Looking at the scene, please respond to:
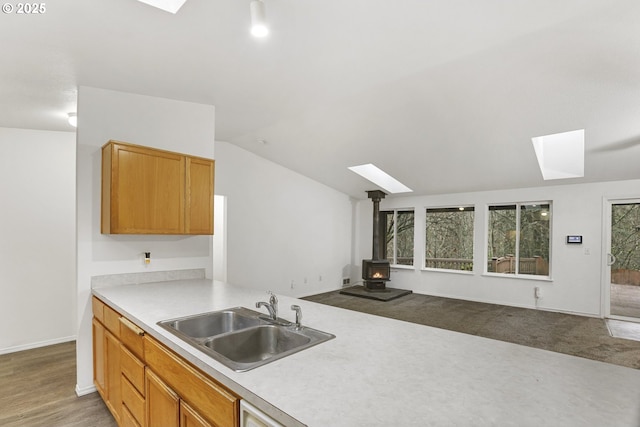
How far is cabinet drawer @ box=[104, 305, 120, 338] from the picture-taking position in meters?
2.24

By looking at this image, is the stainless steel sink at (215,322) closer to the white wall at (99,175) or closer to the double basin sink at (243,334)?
the double basin sink at (243,334)

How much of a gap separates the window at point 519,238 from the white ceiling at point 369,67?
150cm

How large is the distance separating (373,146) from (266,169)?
7.05 ft

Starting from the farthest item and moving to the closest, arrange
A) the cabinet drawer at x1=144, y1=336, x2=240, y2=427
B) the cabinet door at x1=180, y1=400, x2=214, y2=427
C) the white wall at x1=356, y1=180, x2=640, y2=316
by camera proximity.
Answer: the white wall at x1=356, y1=180, x2=640, y2=316
the cabinet door at x1=180, y1=400, x2=214, y2=427
the cabinet drawer at x1=144, y1=336, x2=240, y2=427

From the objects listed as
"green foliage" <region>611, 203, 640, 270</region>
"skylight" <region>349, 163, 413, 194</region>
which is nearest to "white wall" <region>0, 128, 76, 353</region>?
"skylight" <region>349, 163, 413, 194</region>

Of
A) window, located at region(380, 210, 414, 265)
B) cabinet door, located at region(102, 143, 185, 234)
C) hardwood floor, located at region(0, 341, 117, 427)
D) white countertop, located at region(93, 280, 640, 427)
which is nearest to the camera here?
white countertop, located at region(93, 280, 640, 427)

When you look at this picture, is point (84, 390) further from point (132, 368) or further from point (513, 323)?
point (513, 323)

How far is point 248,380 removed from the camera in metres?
1.15

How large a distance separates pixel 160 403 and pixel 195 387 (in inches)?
17.5

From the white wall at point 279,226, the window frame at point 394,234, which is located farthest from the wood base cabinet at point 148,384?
the window frame at point 394,234

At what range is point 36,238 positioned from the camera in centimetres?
394

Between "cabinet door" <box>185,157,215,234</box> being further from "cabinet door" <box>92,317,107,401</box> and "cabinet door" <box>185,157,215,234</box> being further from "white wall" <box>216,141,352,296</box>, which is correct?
"white wall" <box>216,141,352,296</box>

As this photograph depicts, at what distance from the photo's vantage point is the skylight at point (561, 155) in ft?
15.9

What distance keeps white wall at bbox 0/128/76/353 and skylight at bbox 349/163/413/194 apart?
4.54 m
